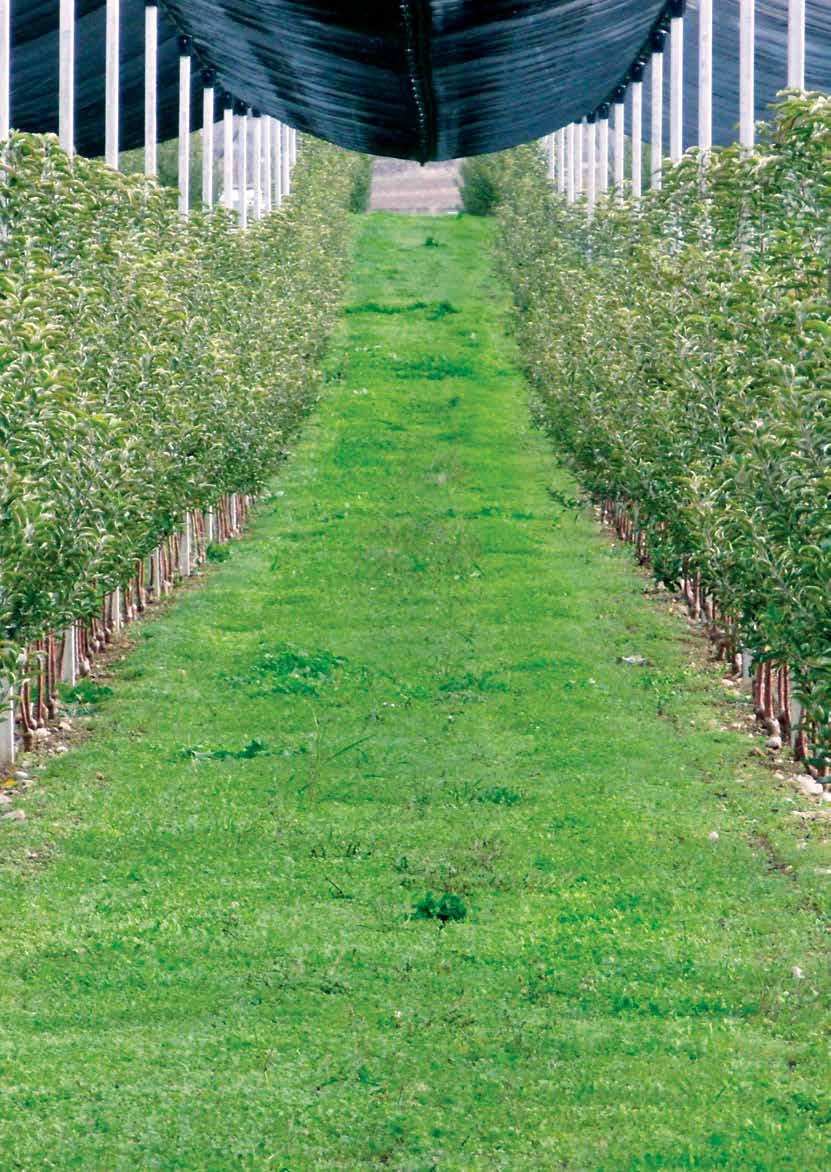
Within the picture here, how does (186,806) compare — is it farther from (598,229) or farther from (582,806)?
(598,229)

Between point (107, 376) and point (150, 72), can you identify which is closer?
point (107, 376)

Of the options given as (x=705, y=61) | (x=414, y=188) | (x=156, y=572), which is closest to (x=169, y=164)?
(x=414, y=188)

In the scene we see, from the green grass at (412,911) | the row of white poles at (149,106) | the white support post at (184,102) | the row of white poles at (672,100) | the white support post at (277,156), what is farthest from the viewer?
the white support post at (277,156)

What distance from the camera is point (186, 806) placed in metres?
10.3

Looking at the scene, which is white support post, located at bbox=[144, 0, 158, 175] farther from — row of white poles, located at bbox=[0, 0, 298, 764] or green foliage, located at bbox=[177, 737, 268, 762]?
green foliage, located at bbox=[177, 737, 268, 762]

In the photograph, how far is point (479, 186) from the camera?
61344 mm

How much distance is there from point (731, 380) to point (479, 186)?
53553 mm

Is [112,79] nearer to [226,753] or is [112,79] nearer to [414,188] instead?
[226,753]

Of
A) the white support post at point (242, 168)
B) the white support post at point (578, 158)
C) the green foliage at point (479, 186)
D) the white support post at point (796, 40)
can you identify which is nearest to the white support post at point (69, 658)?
the white support post at point (796, 40)

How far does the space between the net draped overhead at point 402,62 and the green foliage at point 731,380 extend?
173 centimetres

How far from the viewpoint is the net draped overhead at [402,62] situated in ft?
41.7

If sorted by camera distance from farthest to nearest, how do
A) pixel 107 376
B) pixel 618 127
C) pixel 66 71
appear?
pixel 618 127, pixel 66 71, pixel 107 376

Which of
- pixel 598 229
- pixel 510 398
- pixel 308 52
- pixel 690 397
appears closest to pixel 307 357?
pixel 510 398

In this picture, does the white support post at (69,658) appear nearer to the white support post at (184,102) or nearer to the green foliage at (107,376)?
the green foliage at (107,376)
